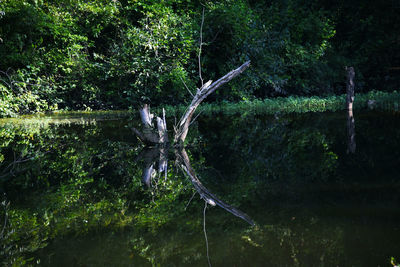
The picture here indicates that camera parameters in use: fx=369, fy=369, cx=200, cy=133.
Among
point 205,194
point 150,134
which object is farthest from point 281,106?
point 205,194

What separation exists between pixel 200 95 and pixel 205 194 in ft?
8.64

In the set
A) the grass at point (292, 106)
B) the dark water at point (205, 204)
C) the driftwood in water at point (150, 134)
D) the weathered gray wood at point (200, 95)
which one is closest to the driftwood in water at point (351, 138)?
the dark water at point (205, 204)

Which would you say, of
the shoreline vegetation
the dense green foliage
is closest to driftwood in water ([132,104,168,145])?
the shoreline vegetation

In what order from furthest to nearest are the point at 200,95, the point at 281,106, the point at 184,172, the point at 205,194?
1. the point at 281,106
2. the point at 200,95
3. the point at 184,172
4. the point at 205,194

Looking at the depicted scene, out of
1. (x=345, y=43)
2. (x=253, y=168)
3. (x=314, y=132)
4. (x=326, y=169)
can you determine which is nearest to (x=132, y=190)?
(x=253, y=168)

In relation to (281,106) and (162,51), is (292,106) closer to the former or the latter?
(281,106)

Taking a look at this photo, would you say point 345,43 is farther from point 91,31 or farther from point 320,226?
point 320,226

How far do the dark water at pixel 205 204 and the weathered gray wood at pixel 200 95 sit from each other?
38 cm

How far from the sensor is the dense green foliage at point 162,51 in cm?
1166

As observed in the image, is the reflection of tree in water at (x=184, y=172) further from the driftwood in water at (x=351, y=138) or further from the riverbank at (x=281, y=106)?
the riverbank at (x=281, y=106)

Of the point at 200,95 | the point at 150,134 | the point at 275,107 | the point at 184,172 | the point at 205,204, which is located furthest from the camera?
the point at 275,107

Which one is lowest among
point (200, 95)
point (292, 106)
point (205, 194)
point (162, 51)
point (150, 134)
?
point (292, 106)

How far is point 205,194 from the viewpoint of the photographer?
3.31 m

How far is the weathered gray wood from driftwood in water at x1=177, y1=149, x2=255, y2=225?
1019 millimetres
